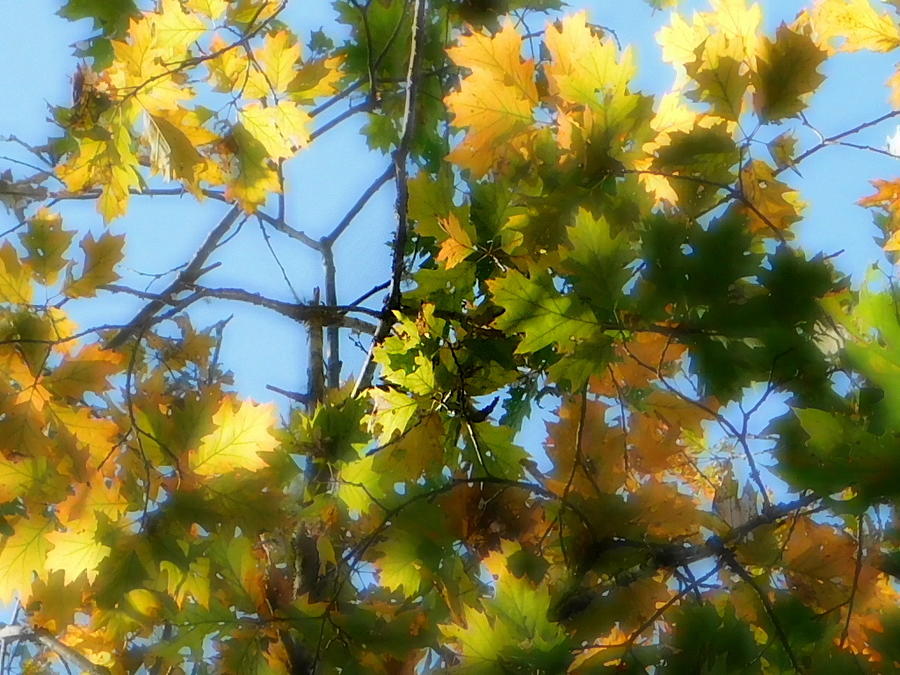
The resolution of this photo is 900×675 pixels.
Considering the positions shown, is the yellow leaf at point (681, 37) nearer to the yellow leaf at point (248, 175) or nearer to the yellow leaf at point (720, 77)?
the yellow leaf at point (720, 77)

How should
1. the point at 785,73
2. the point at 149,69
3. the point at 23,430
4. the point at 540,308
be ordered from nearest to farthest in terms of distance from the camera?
the point at 540,308 → the point at 785,73 → the point at 23,430 → the point at 149,69

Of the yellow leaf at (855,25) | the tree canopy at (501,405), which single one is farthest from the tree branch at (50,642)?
the yellow leaf at (855,25)

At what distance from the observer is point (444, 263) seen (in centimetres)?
102

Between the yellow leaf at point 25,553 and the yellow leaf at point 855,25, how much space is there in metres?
1.24

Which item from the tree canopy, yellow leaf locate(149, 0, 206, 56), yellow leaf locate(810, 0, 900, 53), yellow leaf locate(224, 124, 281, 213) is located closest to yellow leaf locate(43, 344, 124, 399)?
the tree canopy

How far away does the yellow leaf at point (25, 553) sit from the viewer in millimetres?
988

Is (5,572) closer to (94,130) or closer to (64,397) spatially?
(64,397)

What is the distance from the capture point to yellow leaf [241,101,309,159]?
4.01ft

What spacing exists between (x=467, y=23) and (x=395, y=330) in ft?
2.61

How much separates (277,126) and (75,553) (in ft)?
2.27

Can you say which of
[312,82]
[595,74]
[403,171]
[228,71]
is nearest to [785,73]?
[595,74]

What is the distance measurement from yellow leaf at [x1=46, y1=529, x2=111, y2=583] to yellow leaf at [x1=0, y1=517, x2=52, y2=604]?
0.06 m

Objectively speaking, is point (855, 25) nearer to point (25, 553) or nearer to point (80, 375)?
point (80, 375)

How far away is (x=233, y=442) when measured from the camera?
0.95 meters
